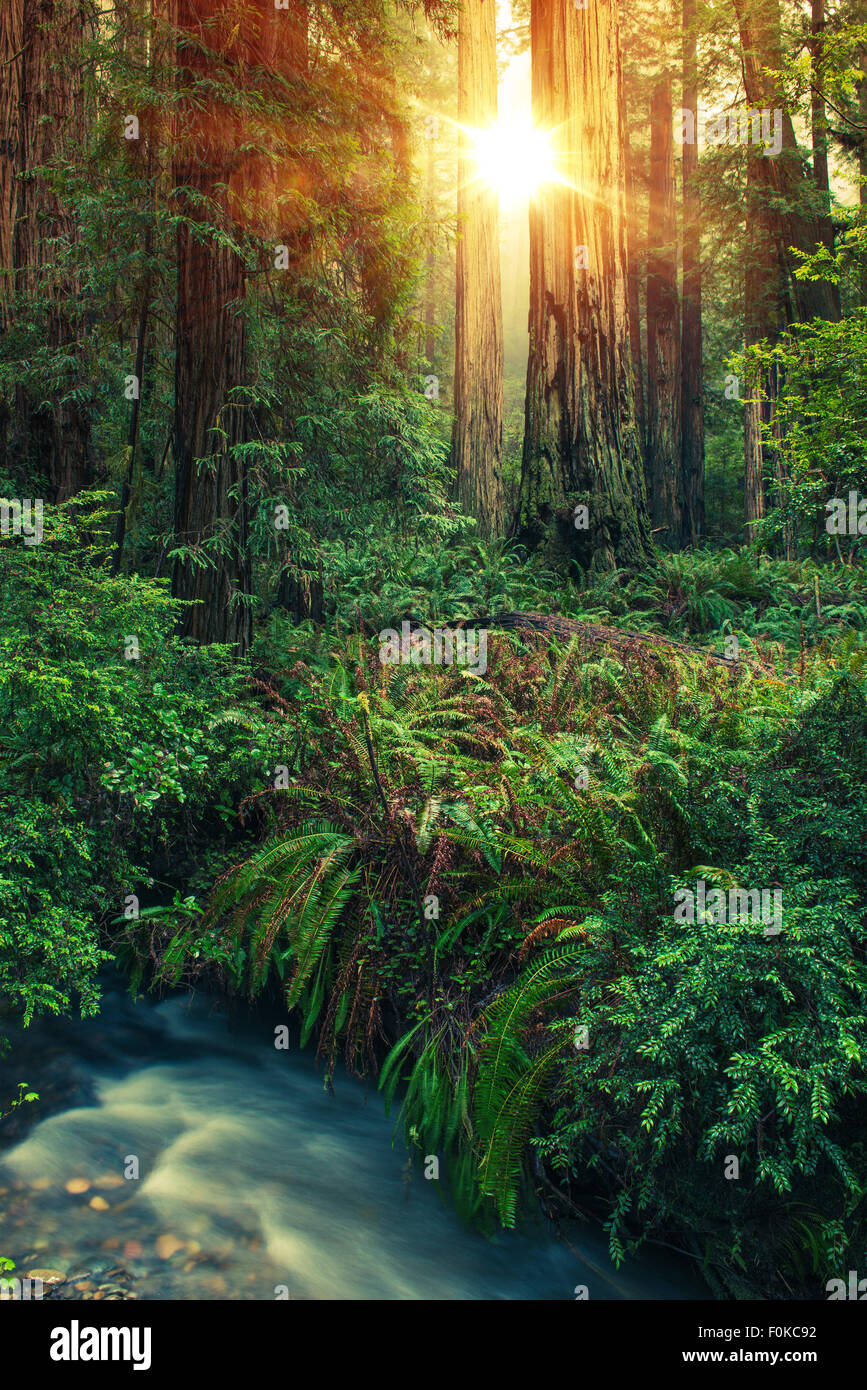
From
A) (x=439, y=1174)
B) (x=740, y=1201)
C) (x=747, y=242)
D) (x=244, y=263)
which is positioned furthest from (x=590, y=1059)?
(x=747, y=242)

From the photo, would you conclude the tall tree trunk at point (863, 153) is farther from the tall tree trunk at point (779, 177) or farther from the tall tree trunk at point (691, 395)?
the tall tree trunk at point (691, 395)

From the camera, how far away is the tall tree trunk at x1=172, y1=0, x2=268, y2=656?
6.15 meters

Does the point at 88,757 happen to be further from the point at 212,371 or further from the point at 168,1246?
the point at 212,371

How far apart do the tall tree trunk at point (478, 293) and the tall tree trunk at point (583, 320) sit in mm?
3243

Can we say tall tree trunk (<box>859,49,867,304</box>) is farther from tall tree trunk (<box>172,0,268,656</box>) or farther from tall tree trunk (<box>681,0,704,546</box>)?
tall tree trunk (<box>172,0,268,656</box>)

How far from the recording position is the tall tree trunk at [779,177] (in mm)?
13469

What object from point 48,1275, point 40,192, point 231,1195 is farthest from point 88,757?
point 40,192

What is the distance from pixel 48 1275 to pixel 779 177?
17064 millimetres

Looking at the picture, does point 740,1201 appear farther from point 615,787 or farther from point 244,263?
point 244,263

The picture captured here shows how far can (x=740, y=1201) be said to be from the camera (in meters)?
2.86

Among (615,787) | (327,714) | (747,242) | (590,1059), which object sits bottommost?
(590,1059)

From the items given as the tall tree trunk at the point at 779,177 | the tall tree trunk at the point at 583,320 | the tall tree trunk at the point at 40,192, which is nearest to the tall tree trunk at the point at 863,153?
the tall tree trunk at the point at 779,177

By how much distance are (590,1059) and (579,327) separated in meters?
8.37

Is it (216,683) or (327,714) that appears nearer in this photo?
(327,714)
